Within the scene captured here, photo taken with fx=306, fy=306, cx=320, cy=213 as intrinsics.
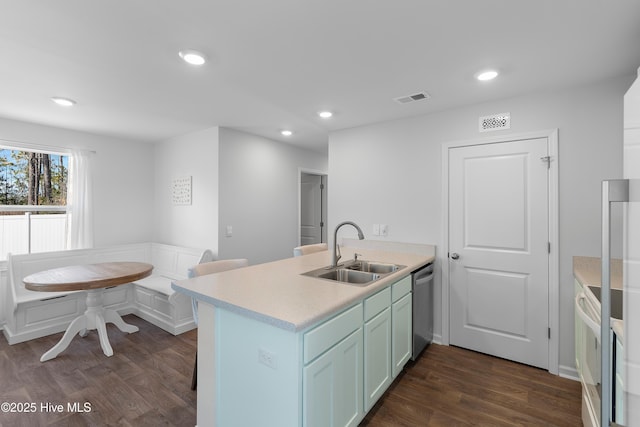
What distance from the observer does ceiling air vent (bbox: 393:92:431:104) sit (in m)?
2.66

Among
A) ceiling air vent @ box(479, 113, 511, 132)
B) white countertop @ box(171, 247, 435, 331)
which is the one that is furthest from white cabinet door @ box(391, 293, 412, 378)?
ceiling air vent @ box(479, 113, 511, 132)

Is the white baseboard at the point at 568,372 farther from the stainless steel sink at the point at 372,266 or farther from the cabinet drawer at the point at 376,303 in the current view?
the cabinet drawer at the point at 376,303

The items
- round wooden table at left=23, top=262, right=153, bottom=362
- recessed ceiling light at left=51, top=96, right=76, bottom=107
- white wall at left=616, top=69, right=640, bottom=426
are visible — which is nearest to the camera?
white wall at left=616, top=69, right=640, bottom=426

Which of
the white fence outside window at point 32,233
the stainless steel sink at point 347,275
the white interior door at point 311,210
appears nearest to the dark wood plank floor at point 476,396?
the stainless steel sink at point 347,275

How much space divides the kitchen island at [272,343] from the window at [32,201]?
10.3 ft

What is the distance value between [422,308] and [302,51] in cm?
230

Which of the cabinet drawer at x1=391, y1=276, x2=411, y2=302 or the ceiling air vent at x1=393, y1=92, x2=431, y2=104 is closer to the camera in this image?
the cabinet drawer at x1=391, y1=276, x2=411, y2=302

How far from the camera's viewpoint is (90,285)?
106 inches

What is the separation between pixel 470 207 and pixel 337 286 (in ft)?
5.75

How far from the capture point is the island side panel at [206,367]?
1.68m

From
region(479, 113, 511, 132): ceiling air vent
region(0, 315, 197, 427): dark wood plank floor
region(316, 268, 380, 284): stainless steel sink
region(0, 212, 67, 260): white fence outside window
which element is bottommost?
region(0, 315, 197, 427): dark wood plank floor

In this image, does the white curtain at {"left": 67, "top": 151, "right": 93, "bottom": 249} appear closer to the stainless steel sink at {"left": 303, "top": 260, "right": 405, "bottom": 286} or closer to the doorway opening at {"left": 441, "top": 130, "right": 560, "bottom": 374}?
the stainless steel sink at {"left": 303, "top": 260, "right": 405, "bottom": 286}

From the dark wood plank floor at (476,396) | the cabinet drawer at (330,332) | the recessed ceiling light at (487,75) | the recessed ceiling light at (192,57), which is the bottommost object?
the dark wood plank floor at (476,396)

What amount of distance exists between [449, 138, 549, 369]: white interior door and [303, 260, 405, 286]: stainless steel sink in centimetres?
84
